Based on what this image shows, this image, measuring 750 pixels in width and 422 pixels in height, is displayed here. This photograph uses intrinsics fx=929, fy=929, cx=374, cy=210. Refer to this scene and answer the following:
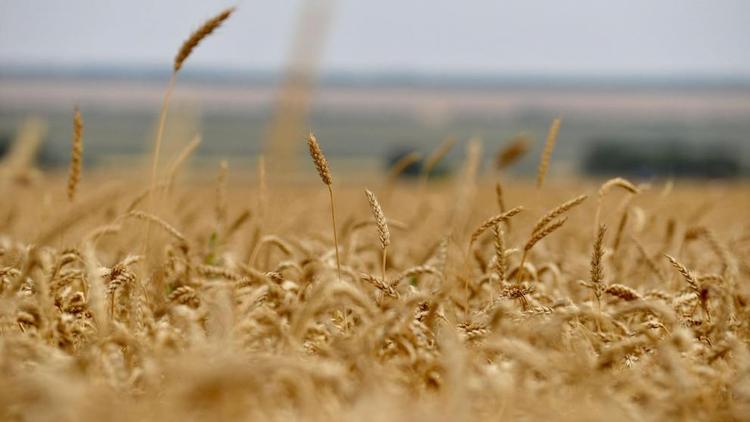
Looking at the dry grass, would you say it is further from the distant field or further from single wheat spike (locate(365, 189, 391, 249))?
the distant field

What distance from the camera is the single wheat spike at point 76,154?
3.03m

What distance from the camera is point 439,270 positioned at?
3.22m

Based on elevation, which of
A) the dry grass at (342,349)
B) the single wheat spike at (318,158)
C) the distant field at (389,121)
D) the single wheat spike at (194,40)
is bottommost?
the distant field at (389,121)

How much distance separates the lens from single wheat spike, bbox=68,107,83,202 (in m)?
3.03

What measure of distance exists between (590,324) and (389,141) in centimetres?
12218

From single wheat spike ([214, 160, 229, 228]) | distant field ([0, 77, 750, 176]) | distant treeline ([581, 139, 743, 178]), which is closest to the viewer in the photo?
single wheat spike ([214, 160, 229, 228])

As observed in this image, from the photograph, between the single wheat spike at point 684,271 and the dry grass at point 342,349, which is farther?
the single wheat spike at point 684,271

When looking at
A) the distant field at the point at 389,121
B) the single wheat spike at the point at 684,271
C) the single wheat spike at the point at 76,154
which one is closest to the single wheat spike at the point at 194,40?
the single wheat spike at the point at 76,154

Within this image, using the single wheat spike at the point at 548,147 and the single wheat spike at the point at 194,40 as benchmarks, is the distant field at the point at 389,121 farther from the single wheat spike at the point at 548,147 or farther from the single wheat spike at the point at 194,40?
the single wheat spike at the point at 194,40

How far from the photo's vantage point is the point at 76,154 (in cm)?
318

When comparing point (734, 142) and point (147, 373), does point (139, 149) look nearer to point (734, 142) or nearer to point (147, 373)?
point (734, 142)

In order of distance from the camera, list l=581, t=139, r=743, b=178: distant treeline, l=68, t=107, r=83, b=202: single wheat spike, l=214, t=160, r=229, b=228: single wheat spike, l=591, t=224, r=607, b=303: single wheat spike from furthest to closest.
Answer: l=581, t=139, r=743, b=178: distant treeline
l=214, t=160, r=229, b=228: single wheat spike
l=68, t=107, r=83, b=202: single wheat spike
l=591, t=224, r=607, b=303: single wheat spike

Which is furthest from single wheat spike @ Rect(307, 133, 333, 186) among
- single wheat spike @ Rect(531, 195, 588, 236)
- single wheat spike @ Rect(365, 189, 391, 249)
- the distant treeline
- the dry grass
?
the distant treeline

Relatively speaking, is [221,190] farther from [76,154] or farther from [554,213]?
[554,213]
